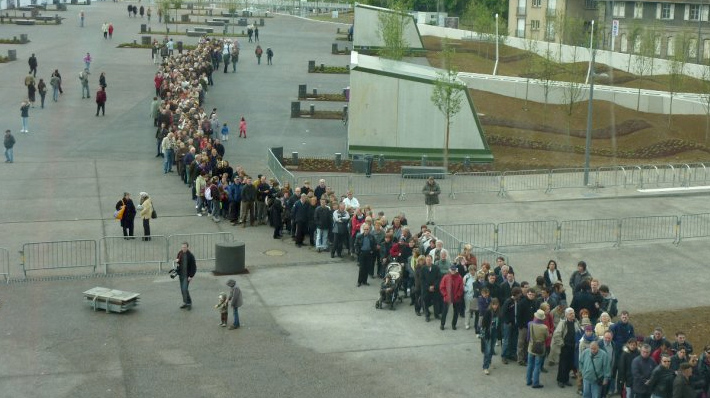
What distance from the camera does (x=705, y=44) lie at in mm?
79812

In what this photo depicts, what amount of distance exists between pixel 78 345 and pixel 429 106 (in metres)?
22.0

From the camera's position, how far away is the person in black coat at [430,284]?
2202 centimetres

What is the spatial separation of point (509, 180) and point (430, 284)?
1491 centimetres

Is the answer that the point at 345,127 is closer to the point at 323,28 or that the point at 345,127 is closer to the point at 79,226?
the point at 79,226

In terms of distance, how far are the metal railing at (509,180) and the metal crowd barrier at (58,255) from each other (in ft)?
27.2

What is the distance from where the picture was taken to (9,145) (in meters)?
37.7

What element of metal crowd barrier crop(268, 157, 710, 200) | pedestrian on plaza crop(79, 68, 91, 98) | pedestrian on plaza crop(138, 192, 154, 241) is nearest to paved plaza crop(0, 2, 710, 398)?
metal crowd barrier crop(268, 157, 710, 200)

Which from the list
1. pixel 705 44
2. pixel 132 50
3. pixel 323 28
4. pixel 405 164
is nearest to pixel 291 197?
pixel 405 164

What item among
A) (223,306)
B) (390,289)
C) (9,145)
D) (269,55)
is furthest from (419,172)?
(269,55)

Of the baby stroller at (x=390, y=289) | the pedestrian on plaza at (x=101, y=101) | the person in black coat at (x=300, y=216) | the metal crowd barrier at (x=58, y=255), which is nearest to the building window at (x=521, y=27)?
the pedestrian on plaza at (x=101, y=101)

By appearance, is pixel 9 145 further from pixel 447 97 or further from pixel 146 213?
pixel 447 97

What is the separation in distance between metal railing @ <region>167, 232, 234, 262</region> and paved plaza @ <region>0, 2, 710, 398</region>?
83 cm

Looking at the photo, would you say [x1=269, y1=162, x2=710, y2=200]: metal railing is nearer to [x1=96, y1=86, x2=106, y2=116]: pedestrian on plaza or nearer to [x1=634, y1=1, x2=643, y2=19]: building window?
[x1=96, y1=86, x2=106, y2=116]: pedestrian on plaza

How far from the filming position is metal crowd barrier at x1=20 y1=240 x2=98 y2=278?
84.6 ft
